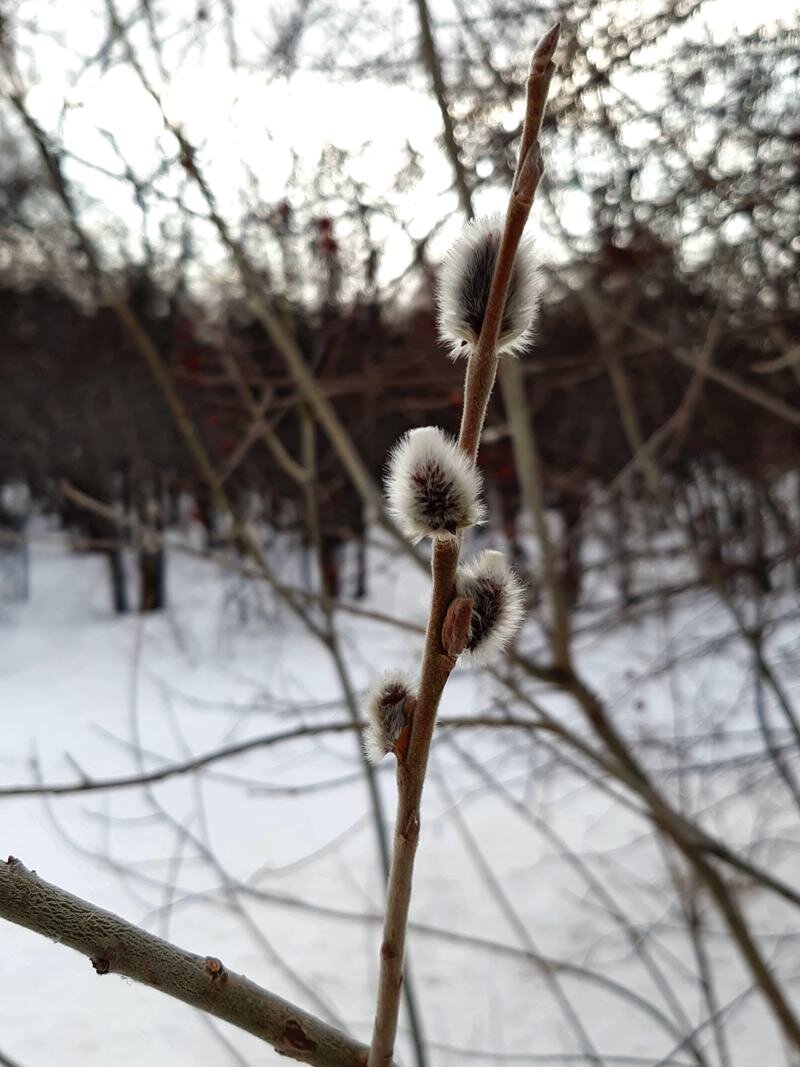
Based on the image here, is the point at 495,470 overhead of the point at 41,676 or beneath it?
overhead

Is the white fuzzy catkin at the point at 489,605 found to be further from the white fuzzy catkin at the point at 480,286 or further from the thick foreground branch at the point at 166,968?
the thick foreground branch at the point at 166,968

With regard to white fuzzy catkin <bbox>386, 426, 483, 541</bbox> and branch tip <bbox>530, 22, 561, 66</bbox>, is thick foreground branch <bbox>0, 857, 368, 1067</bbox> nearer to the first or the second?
white fuzzy catkin <bbox>386, 426, 483, 541</bbox>

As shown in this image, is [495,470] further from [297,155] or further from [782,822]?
[782,822]

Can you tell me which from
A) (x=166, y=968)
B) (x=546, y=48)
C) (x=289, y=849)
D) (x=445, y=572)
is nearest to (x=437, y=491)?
(x=445, y=572)

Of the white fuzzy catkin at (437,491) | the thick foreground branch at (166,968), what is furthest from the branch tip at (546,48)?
the thick foreground branch at (166,968)

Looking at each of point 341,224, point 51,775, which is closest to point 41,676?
point 51,775

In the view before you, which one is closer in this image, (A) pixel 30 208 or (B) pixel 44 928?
(B) pixel 44 928
